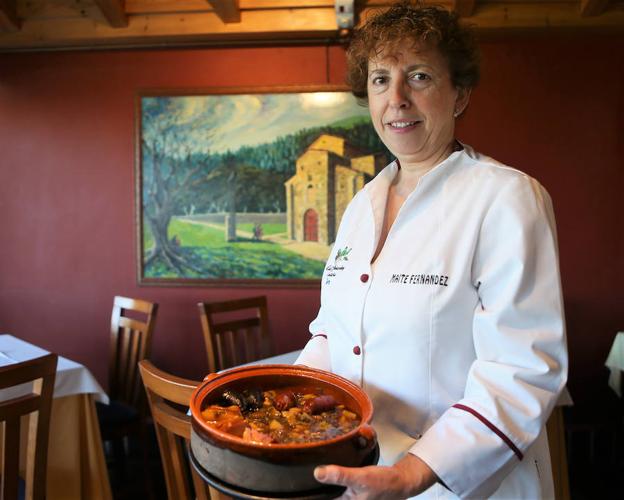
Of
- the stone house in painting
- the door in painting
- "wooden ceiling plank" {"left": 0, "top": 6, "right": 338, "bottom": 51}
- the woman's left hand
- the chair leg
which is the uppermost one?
"wooden ceiling plank" {"left": 0, "top": 6, "right": 338, "bottom": 51}

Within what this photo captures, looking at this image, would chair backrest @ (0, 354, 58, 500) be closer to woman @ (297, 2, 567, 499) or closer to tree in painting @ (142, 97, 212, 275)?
woman @ (297, 2, 567, 499)

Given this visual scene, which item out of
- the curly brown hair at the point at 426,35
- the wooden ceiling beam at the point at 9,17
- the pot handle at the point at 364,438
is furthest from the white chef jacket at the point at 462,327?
the wooden ceiling beam at the point at 9,17

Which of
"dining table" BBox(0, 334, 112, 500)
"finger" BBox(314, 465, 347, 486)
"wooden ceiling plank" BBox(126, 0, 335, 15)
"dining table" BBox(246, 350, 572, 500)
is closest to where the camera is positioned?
"finger" BBox(314, 465, 347, 486)

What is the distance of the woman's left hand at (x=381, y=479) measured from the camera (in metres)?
0.70

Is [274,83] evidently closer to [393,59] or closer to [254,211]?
[254,211]

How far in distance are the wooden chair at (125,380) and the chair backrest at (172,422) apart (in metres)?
1.36

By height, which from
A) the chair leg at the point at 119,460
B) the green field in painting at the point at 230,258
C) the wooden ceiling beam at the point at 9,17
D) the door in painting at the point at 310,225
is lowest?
the chair leg at the point at 119,460

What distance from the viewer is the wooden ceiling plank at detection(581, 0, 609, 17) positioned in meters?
2.77

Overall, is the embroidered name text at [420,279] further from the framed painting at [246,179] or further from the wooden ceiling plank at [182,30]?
the wooden ceiling plank at [182,30]

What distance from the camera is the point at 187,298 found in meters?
3.41

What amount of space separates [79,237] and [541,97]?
332cm

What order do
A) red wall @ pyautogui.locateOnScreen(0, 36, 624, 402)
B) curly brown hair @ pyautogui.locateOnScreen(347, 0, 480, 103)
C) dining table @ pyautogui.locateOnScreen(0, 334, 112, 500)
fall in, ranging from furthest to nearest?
red wall @ pyautogui.locateOnScreen(0, 36, 624, 402) < dining table @ pyautogui.locateOnScreen(0, 334, 112, 500) < curly brown hair @ pyautogui.locateOnScreen(347, 0, 480, 103)

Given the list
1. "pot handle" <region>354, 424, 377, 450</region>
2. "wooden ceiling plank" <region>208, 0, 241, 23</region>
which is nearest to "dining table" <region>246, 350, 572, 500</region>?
"pot handle" <region>354, 424, 377, 450</region>

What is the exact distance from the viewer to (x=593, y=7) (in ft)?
9.21
